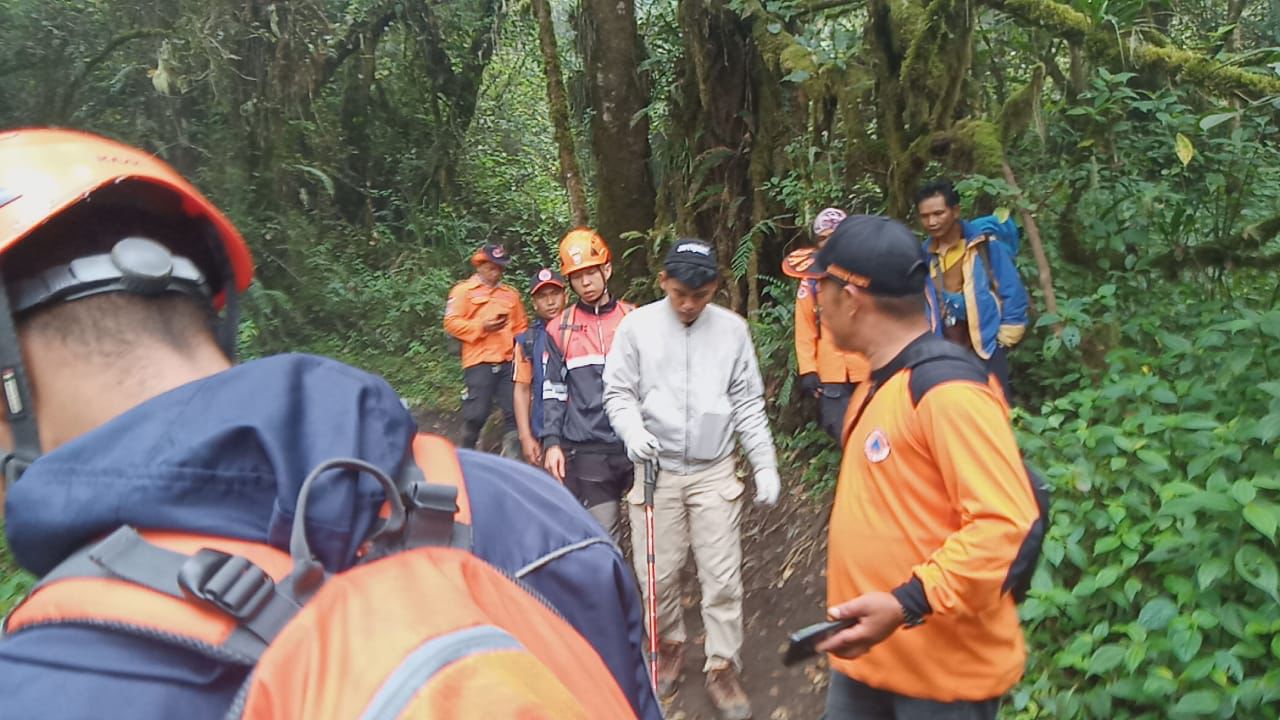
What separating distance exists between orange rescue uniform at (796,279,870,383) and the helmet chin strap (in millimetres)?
4513

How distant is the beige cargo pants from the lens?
408cm

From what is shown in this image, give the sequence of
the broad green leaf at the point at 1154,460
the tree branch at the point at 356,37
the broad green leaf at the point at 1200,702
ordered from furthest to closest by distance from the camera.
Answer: the tree branch at the point at 356,37 < the broad green leaf at the point at 1154,460 < the broad green leaf at the point at 1200,702

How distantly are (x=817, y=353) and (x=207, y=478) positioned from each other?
473 cm

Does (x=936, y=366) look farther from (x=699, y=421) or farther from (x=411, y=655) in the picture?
(x=699, y=421)

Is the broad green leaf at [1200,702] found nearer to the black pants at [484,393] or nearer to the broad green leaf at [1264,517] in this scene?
the broad green leaf at [1264,517]

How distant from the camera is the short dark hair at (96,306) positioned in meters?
1.13

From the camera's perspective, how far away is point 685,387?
402 cm

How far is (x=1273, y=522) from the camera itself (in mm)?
2883

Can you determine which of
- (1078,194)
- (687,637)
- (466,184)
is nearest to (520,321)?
(687,637)

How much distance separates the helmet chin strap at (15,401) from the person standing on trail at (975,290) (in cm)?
435

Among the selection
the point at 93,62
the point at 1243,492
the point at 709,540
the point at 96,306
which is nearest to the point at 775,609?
the point at 709,540

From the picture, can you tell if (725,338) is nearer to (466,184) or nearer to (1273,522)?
(1273,522)

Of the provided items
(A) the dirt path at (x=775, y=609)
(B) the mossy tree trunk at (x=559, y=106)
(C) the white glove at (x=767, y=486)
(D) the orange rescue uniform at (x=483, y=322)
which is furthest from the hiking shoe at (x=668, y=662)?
(B) the mossy tree trunk at (x=559, y=106)

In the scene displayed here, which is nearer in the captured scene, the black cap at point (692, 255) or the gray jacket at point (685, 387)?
the black cap at point (692, 255)
